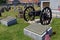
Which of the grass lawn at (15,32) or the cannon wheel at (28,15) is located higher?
the cannon wheel at (28,15)

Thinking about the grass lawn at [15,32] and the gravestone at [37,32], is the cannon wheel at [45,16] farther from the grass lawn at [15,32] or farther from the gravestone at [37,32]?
the gravestone at [37,32]

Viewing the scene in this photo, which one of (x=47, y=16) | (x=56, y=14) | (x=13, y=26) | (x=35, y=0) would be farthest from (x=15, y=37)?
(x=35, y=0)

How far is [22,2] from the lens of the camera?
3203cm

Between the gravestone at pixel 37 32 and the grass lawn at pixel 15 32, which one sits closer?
the gravestone at pixel 37 32

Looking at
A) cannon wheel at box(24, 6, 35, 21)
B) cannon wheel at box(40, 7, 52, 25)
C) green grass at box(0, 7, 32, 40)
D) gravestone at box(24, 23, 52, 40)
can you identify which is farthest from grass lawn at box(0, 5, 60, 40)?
cannon wheel at box(24, 6, 35, 21)

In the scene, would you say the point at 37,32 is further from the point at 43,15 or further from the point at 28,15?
the point at 28,15

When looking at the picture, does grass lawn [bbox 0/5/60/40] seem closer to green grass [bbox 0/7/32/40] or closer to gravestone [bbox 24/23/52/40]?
green grass [bbox 0/7/32/40]

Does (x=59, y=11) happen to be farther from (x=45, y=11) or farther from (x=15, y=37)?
(x=15, y=37)

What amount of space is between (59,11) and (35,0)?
11.5 metres

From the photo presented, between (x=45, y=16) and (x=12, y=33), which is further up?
(x=45, y=16)

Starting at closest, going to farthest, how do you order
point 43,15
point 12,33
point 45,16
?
point 12,33 → point 43,15 → point 45,16

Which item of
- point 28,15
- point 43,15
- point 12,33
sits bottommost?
point 12,33

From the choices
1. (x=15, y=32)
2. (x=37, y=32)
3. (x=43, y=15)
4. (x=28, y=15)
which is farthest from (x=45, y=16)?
(x=37, y=32)

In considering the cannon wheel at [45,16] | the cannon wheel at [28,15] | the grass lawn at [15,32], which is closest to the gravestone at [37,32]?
the grass lawn at [15,32]
